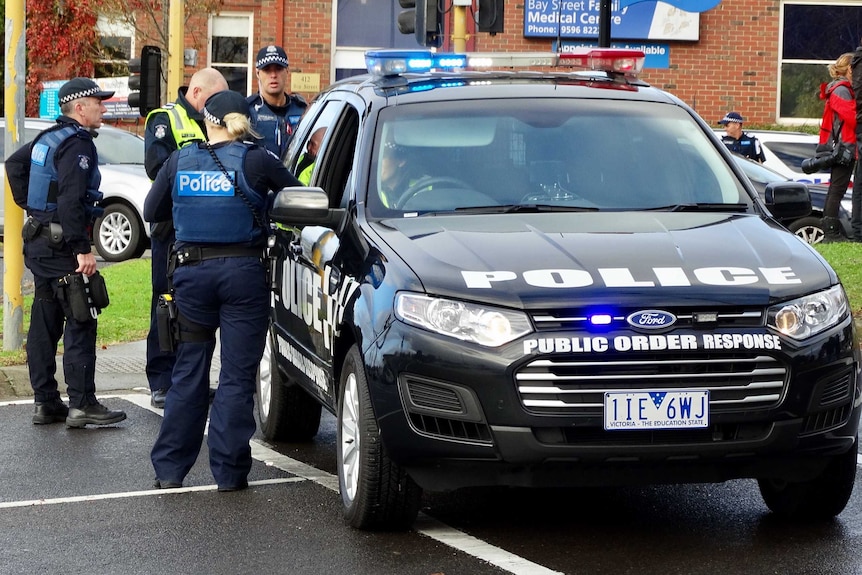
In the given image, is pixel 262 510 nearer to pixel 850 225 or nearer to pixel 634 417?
pixel 634 417

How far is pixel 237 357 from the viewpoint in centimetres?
683

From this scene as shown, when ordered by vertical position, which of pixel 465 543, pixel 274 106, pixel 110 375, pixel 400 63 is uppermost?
pixel 400 63

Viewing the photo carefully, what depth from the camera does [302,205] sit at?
6.24 meters

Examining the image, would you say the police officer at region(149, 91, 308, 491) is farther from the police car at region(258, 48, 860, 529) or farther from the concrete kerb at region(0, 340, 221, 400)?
the concrete kerb at region(0, 340, 221, 400)

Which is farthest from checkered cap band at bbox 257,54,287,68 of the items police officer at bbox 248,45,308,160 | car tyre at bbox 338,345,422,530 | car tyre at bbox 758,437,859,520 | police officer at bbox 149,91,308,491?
car tyre at bbox 758,437,859,520

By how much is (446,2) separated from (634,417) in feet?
32.8

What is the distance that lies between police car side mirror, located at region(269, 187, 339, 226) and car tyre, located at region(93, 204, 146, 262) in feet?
43.5

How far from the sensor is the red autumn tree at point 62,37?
1069 inches

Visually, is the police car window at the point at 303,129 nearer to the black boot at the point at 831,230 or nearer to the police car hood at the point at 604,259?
the police car hood at the point at 604,259

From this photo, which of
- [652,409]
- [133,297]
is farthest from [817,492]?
[133,297]

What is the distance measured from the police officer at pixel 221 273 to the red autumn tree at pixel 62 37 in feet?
69.3

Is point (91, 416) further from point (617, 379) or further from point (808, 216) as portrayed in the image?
point (808, 216)

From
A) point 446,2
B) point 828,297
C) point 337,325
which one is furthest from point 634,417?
point 446,2

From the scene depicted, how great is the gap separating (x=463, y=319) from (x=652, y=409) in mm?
708
